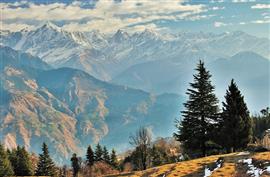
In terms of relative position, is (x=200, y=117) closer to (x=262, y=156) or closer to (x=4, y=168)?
(x=262, y=156)

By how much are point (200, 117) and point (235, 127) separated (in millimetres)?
6164

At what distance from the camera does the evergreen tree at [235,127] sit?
70.9 m

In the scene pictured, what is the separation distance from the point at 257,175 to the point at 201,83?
97.8ft

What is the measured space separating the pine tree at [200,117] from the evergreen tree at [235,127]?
7.26 feet

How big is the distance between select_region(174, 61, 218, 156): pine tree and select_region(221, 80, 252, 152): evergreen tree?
2214 mm

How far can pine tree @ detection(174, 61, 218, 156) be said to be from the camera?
72438mm

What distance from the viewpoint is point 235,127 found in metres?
71.0

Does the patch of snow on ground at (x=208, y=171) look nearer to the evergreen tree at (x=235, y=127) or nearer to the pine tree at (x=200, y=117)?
the evergreen tree at (x=235, y=127)

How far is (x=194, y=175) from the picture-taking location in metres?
51.8

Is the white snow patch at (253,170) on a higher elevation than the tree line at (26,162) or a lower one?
lower

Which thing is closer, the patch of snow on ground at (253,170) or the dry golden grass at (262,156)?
the patch of snow on ground at (253,170)

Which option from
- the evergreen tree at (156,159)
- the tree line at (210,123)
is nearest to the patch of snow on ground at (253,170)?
the tree line at (210,123)

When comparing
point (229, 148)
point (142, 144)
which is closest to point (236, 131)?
point (229, 148)

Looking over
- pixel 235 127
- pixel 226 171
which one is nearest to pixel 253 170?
pixel 226 171
